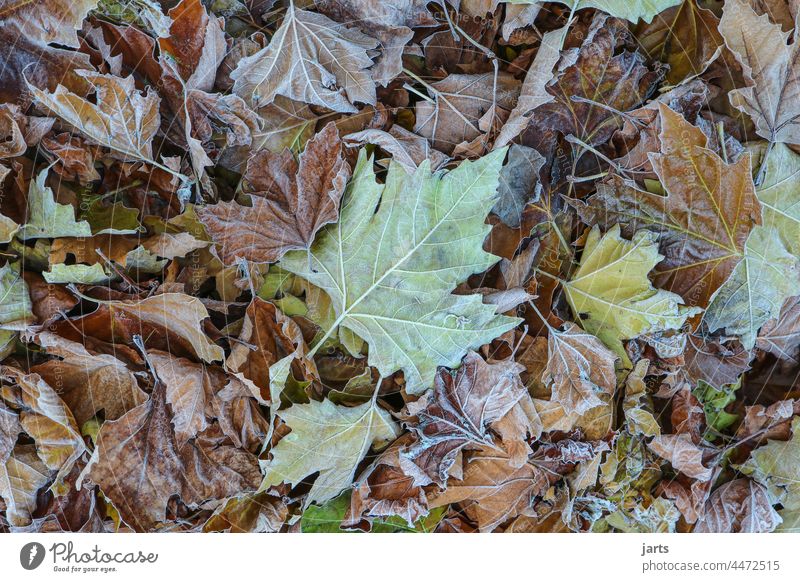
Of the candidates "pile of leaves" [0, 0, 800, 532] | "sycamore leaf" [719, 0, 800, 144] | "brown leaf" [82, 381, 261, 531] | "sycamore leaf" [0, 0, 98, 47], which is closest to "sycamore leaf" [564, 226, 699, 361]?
"pile of leaves" [0, 0, 800, 532]

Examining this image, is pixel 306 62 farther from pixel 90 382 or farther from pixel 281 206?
pixel 90 382

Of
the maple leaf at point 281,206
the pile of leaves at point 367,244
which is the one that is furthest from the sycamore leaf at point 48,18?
the maple leaf at point 281,206

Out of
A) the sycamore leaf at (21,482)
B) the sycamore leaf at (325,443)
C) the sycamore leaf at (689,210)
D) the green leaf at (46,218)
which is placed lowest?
the sycamore leaf at (21,482)

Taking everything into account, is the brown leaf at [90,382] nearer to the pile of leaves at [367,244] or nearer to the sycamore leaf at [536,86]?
the pile of leaves at [367,244]

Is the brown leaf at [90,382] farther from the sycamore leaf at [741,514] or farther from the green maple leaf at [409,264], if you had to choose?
the sycamore leaf at [741,514]

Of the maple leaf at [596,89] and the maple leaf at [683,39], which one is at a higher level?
the maple leaf at [683,39]
